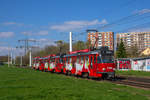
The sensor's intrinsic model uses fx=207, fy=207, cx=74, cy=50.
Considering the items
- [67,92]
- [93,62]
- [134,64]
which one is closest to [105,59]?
[93,62]

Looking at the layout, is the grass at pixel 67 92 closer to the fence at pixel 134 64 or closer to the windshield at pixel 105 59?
the windshield at pixel 105 59

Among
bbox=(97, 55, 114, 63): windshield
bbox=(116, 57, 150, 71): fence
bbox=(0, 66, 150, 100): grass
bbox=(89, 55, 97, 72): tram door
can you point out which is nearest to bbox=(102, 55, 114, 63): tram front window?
bbox=(97, 55, 114, 63): windshield

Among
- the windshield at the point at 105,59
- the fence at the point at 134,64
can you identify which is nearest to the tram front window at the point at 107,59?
the windshield at the point at 105,59

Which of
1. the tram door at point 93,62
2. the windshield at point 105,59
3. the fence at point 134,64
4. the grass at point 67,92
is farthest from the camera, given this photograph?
the fence at point 134,64

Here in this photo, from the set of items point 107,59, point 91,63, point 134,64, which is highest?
point 107,59

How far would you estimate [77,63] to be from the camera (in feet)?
81.9

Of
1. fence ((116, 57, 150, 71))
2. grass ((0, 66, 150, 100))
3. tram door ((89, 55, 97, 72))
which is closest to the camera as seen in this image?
grass ((0, 66, 150, 100))

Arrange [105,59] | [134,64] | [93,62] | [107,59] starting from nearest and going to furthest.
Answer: [105,59], [107,59], [93,62], [134,64]

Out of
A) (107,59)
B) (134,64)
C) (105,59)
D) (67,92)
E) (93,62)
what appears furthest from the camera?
(134,64)

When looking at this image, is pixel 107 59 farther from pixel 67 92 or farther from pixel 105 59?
pixel 67 92

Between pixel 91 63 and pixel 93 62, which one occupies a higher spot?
pixel 93 62

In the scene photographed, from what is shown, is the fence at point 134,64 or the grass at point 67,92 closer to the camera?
the grass at point 67,92

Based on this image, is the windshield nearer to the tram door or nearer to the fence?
the tram door

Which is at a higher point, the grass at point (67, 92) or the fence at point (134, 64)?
the fence at point (134, 64)
